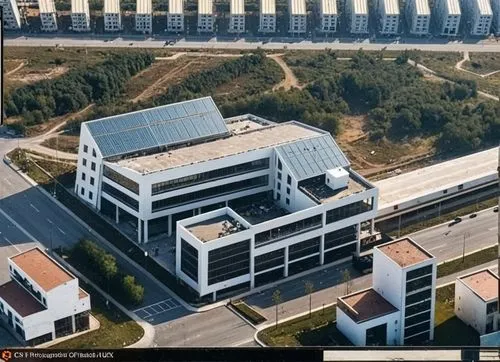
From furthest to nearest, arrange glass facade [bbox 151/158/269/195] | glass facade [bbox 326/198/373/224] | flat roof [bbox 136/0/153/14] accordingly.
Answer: flat roof [bbox 136/0/153/14] → glass facade [bbox 151/158/269/195] → glass facade [bbox 326/198/373/224]

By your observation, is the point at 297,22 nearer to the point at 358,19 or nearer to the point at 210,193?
the point at 358,19

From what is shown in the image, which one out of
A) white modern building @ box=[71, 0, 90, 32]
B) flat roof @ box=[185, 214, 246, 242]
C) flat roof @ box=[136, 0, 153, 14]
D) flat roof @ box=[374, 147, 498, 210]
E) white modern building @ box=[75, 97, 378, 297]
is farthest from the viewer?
flat roof @ box=[136, 0, 153, 14]

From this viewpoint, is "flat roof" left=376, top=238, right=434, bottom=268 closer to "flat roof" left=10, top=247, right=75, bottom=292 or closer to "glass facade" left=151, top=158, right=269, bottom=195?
"glass facade" left=151, top=158, right=269, bottom=195

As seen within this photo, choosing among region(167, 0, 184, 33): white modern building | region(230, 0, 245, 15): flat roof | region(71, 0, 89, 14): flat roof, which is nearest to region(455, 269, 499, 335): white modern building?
region(230, 0, 245, 15): flat roof

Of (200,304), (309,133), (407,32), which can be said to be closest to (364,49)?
(407,32)

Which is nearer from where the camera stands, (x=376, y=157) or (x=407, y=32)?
(x=376, y=157)

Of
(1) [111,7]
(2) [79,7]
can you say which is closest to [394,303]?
(1) [111,7]

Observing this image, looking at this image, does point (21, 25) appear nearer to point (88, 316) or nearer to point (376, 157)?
point (376, 157)
